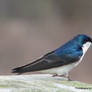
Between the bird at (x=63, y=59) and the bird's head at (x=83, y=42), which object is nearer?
the bird at (x=63, y=59)

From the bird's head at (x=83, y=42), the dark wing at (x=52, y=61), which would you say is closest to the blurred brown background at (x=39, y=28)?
the bird's head at (x=83, y=42)

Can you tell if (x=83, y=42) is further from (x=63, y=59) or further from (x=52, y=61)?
(x=52, y=61)

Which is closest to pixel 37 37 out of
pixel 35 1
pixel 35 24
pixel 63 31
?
pixel 63 31

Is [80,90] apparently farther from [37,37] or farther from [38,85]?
[37,37]

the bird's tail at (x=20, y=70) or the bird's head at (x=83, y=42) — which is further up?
the bird's head at (x=83, y=42)

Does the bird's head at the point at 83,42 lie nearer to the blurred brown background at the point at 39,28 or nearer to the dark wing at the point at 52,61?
the dark wing at the point at 52,61

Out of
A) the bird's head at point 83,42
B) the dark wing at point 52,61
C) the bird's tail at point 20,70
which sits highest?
the bird's head at point 83,42

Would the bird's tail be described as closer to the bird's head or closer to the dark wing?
the dark wing

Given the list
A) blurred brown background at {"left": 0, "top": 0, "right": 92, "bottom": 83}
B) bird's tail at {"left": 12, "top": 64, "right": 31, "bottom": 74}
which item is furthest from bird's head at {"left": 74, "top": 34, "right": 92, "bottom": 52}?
blurred brown background at {"left": 0, "top": 0, "right": 92, "bottom": 83}

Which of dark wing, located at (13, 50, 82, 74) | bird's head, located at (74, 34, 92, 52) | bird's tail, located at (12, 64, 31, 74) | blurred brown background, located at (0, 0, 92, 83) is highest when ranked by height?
blurred brown background, located at (0, 0, 92, 83)
